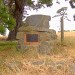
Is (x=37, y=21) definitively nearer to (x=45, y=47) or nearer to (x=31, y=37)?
(x=31, y=37)

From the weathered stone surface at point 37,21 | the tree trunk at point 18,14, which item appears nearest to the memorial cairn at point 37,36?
the weathered stone surface at point 37,21

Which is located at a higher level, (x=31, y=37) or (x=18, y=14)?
(x=18, y=14)

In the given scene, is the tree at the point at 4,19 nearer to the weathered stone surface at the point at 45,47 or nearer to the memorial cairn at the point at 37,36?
the memorial cairn at the point at 37,36

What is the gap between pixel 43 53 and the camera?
30.6ft

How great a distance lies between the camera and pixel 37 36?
9.58 metres

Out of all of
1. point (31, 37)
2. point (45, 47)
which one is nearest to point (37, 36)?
point (31, 37)

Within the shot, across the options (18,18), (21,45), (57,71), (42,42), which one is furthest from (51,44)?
(18,18)

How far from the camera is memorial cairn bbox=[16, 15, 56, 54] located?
937 cm

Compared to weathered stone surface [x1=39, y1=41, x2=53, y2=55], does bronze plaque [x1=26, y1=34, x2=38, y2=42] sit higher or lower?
higher

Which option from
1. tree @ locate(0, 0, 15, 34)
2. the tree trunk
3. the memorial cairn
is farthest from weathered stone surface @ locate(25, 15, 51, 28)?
the tree trunk

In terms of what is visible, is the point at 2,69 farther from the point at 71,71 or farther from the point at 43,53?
the point at 43,53

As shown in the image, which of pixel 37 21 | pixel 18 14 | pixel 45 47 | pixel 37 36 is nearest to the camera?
pixel 45 47

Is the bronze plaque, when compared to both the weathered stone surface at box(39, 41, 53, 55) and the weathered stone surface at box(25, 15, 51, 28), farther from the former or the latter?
the weathered stone surface at box(25, 15, 51, 28)

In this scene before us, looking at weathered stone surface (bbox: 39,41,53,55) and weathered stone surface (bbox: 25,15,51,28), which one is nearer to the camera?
weathered stone surface (bbox: 39,41,53,55)
